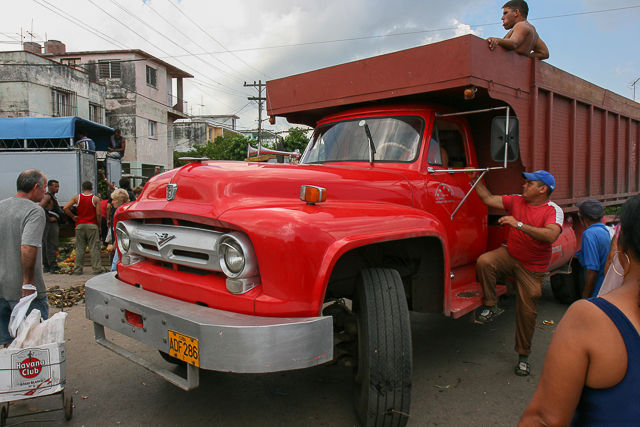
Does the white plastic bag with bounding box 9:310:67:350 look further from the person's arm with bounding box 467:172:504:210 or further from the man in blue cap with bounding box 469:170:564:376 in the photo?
the person's arm with bounding box 467:172:504:210

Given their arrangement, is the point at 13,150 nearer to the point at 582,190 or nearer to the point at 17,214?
the point at 17,214

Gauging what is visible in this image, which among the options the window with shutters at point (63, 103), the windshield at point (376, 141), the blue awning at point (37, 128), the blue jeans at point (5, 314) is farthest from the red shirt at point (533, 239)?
the window with shutters at point (63, 103)

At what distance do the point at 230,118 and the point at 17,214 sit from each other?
6837cm

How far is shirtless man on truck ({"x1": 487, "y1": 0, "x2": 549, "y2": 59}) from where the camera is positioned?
12.5 ft

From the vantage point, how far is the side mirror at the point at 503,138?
11.2ft

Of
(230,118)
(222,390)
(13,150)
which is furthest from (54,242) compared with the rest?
(230,118)

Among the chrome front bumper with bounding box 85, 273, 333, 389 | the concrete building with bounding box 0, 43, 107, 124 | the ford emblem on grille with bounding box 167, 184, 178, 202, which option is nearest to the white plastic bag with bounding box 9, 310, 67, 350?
the chrome front bumper with bounding box 85, 273, 333, 389

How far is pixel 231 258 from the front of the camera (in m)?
2.30

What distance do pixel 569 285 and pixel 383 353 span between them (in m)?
4.43

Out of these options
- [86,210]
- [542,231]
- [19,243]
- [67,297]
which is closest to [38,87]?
[86,210]

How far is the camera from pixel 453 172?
3.74m

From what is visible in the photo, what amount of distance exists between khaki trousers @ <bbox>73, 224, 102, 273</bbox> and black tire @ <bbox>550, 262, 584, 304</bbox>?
7.90 metres

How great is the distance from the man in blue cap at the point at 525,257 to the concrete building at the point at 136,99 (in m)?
24.9

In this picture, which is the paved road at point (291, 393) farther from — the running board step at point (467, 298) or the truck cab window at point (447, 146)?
the truck cab window at point (447, 146)
